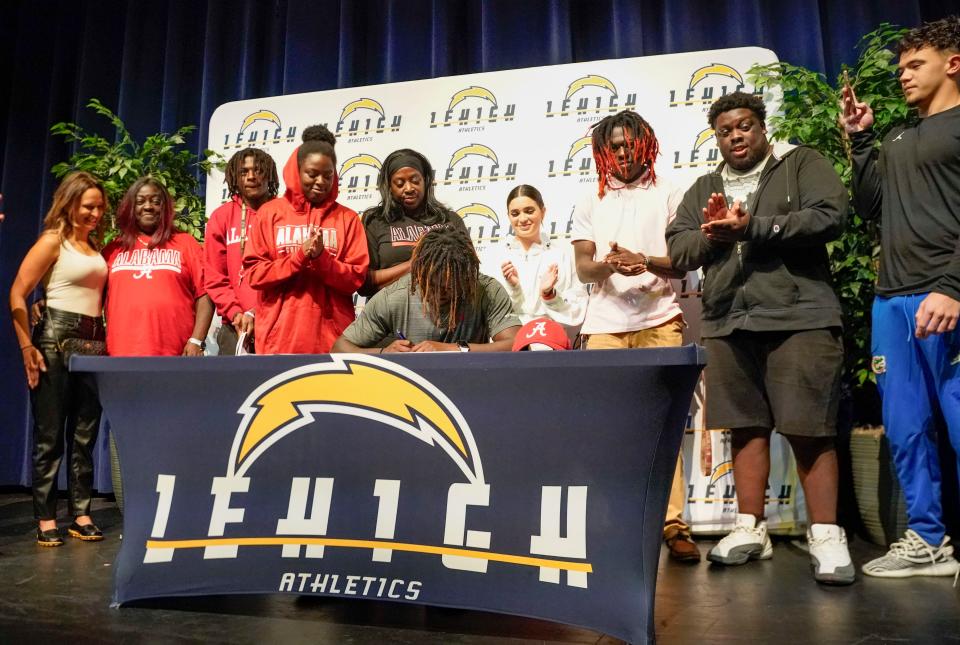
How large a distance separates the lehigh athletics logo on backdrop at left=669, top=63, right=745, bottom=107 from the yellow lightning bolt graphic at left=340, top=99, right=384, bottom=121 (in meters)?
1.59

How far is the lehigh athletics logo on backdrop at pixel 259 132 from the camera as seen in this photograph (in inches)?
169

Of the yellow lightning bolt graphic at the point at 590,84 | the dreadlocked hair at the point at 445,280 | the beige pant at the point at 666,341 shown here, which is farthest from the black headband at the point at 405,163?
the beige pant at the point at 666,341

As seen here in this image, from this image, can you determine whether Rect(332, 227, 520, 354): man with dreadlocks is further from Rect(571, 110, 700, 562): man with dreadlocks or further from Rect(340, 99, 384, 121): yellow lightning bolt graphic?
Rect(340, 99, 384, 121): yellow lightning bolt graphic

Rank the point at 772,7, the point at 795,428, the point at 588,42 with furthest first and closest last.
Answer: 1. the point at 588,42
2. the point at 772,7
3. the point at 795,428

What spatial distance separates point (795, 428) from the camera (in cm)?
257

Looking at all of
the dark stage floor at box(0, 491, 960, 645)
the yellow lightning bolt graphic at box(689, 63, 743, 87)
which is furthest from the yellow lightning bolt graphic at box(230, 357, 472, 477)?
the yellow lightning bolt graphic at box(689, 63, 743, 87)

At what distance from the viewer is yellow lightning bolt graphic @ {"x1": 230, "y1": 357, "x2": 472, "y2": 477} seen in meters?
1.93

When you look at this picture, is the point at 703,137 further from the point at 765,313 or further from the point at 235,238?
the point at 235,238

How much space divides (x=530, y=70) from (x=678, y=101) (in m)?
0.78

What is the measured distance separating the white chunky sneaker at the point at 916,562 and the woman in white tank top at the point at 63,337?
3.18m

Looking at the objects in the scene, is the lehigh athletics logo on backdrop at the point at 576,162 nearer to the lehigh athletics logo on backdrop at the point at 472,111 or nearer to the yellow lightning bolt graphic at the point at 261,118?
the lehigh athletics logo on backdrop at the point at 472,111

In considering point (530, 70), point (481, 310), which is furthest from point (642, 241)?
point (530, 70)

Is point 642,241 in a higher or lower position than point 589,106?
lower

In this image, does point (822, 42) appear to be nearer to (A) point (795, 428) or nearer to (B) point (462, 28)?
(B) point (462, 28)
